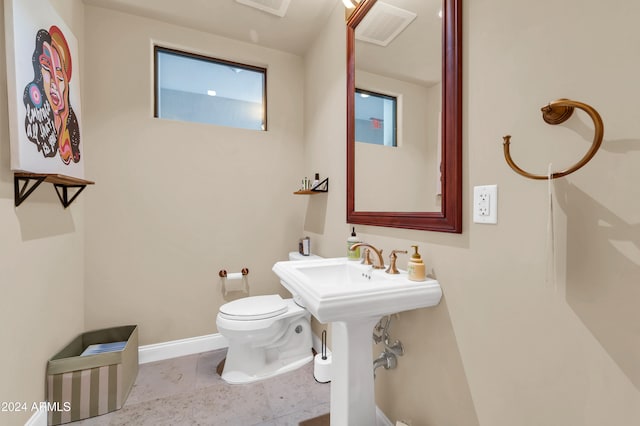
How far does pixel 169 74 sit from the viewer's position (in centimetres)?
226

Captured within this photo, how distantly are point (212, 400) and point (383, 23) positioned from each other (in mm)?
2426

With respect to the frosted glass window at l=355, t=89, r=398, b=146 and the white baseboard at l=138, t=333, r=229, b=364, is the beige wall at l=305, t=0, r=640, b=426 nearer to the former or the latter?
the frosted glass window at l=355, t=89, r=398, b=146

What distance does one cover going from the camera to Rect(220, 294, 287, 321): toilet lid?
5.77ft

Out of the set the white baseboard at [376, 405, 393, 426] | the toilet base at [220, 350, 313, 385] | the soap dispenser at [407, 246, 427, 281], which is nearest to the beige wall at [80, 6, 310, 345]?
the toilet base at [220, 350, 313, 385]

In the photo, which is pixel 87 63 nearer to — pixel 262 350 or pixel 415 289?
pixel 262 350

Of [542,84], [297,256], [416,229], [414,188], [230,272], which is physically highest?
[542,84]

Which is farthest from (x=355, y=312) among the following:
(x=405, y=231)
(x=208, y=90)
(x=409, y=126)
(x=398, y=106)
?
(x=208, y=90)

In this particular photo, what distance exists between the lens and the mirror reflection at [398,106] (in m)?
1.15

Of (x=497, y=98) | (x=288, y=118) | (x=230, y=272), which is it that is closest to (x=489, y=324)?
(x=497, y=98)

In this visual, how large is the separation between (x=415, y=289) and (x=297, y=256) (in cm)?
132

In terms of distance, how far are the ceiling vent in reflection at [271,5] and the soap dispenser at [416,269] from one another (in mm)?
1959

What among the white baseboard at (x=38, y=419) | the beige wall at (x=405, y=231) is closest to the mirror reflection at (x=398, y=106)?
the beige wall at (x=405, y=231)

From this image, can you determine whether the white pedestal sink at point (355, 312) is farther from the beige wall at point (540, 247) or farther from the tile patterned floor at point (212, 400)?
the tile patterned floor at point (212, 400)

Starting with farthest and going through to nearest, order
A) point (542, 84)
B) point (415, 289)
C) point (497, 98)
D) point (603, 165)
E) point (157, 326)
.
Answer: point (157, 326) < point (415, 289) < point (497, 98) < point (542, 84) < point (603, 165)
